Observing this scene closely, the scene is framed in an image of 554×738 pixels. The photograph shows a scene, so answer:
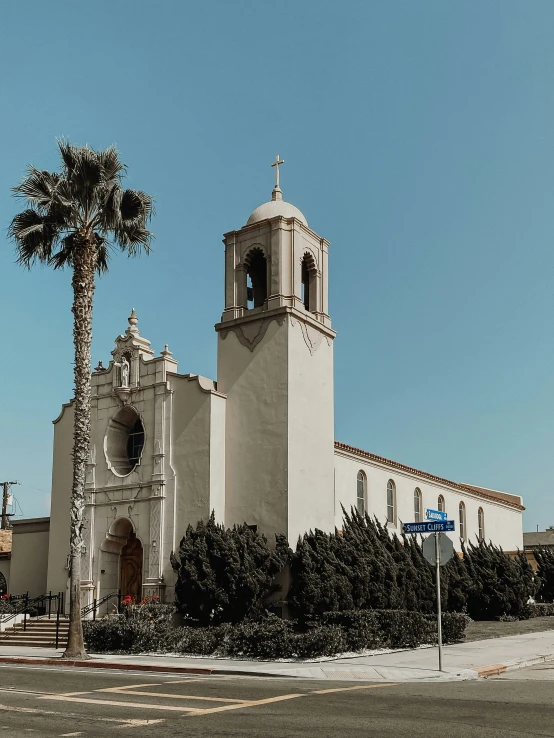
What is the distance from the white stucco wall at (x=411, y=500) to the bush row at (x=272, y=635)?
668cm

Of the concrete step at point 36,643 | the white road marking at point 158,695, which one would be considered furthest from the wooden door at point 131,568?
the white road marking at point 158,695

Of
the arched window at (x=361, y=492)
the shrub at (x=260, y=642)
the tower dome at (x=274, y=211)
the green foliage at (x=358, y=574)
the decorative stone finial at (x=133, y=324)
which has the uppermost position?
the tower dome at (x=274, y=211)

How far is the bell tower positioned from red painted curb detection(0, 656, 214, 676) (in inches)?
289

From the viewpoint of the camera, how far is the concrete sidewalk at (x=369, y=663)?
17.0m

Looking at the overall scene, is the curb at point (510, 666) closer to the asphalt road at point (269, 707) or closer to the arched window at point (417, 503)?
the asphalt road at point (269, 707)

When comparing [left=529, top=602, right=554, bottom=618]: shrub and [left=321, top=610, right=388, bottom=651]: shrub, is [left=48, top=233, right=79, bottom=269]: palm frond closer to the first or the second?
[left=321, top=610, right=388, bottom=651]: shrub

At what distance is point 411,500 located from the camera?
1437 inches

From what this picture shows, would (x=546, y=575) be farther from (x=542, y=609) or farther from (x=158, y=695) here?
(x=158, y=695)

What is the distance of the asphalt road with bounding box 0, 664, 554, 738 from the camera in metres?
9.93

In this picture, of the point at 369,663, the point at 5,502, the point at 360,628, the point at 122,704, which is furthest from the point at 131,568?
the point at 5,502

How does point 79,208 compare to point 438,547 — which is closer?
point 438,547

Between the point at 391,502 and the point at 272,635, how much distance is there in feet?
51.0

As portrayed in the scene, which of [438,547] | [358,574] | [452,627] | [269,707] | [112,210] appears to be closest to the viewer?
[269,707]

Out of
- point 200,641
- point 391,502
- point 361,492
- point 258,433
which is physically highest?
point 258,433
